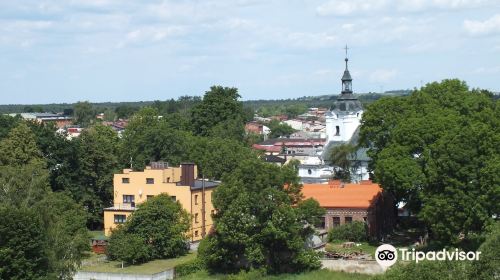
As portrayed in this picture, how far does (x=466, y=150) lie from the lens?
4497 cm

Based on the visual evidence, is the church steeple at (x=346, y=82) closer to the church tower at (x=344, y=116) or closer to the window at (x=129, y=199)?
the church tower at (x=344, y=116)

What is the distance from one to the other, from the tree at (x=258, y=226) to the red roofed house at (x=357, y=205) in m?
8.25

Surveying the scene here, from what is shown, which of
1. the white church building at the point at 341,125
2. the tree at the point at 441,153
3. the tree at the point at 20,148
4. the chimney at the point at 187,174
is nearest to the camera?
the tree at the point at 441,153

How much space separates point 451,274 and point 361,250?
20.9 m

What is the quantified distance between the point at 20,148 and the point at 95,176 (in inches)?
231

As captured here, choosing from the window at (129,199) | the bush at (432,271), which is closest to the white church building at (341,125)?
the window at (129,199)

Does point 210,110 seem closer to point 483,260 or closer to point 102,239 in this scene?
point 102,239

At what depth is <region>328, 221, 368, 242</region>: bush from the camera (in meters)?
52.7

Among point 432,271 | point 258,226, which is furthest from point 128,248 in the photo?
point 432,271

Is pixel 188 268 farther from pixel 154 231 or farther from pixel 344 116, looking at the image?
pixel 344 116

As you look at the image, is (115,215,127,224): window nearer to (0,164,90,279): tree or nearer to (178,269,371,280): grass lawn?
(0,164,90,279): tree

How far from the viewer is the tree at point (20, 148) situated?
62.7 metres

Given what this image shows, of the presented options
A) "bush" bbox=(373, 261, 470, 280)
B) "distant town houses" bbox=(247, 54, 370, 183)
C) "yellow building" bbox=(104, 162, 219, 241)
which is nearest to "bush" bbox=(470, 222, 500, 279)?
"bush" bbox=(373, 261, 470, 280)

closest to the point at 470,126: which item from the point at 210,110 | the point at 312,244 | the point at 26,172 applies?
the point at 312,244
